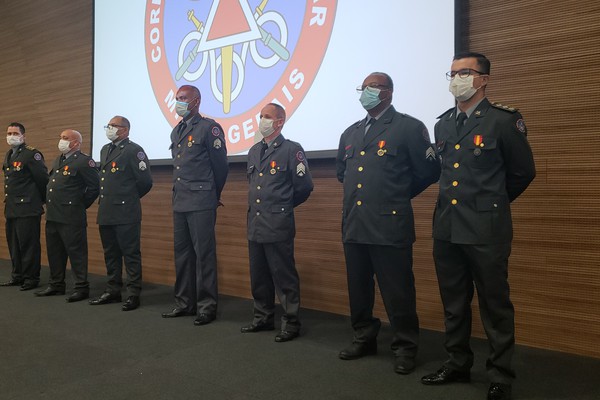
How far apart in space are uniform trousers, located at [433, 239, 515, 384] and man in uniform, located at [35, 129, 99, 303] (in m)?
2.77

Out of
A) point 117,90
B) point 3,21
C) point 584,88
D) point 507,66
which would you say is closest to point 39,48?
point 3,21

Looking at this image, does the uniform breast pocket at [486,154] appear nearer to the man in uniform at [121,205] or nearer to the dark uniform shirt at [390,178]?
the dark uniform shirt at [390,178]

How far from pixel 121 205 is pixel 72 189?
57 cm

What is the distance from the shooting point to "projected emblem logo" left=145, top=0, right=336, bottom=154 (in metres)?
3.46

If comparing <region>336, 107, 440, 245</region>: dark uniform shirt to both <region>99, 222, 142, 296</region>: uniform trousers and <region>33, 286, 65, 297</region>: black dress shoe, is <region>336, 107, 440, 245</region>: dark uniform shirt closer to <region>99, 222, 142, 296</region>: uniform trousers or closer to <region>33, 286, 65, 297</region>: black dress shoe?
<region>99, 222, 142, 296</region>: uniform trousers

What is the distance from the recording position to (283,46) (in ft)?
11.6

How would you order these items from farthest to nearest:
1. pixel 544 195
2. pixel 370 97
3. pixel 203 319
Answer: pixel 203 319 < pixel 544 195 < pixel 370 97

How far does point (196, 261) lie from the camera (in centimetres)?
323

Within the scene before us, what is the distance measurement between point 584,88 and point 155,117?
3316 millimetres

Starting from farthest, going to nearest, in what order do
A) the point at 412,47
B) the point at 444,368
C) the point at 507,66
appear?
the point at 412,47, the point at 507,66, the point at 444,368

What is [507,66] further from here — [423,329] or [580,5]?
[423,329]

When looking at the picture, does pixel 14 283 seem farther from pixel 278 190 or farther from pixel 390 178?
pixel 390 178

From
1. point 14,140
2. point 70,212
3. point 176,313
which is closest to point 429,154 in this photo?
point 176,313

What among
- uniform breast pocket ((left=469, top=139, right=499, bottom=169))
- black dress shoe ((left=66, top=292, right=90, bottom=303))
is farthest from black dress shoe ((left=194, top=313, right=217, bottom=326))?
uniform breast pocket ((left=469, top=139, right=499, bottom=169))
